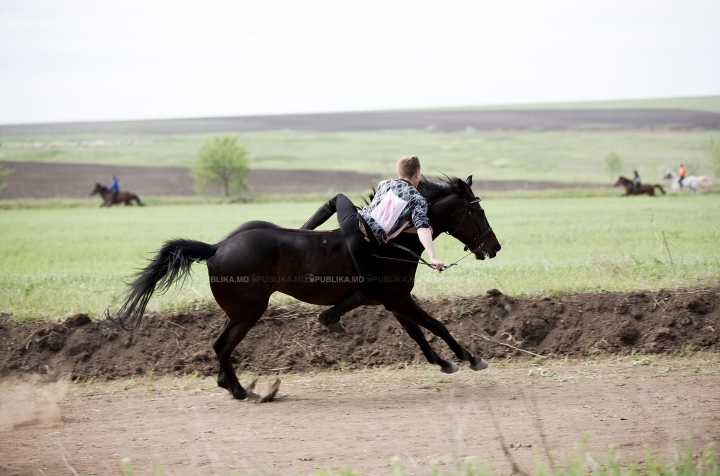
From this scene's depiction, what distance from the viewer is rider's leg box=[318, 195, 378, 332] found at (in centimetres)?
706

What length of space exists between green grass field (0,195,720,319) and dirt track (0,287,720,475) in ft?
2.26

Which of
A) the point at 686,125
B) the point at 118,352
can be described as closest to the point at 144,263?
Result: the point at 118,352

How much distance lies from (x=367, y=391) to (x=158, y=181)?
69.6 m

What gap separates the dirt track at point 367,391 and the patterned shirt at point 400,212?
1.67 m

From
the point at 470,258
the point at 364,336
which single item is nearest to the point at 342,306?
the point at 364,336

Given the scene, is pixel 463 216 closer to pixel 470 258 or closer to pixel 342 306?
pixel 342 306

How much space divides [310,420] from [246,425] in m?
0.57

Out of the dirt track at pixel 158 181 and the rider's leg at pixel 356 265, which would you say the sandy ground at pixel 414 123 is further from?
the rider's leg at pixel 356 265

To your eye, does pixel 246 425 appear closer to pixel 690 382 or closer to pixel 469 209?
pixel 469 209

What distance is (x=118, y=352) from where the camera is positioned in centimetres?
821

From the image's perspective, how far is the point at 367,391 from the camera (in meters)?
7.18

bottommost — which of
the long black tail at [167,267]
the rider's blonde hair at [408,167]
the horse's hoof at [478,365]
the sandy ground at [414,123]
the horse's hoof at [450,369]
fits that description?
the horse's hoof at [450,369]

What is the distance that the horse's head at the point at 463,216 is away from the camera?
7367 mm

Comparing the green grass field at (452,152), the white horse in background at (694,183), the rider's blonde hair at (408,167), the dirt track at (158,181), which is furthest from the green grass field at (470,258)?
the green grass field at (452,152)
